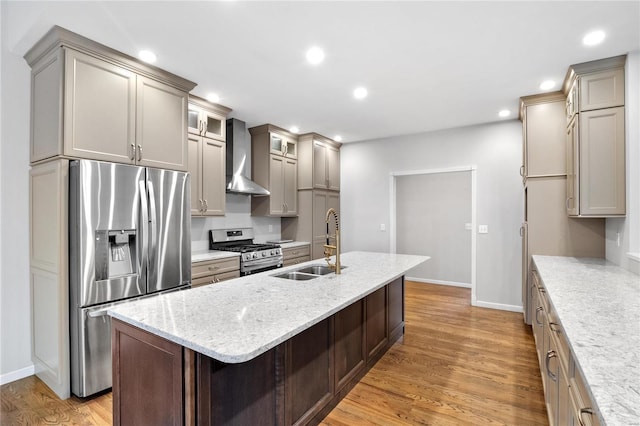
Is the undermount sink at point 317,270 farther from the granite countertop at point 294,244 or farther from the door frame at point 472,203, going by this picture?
the door frame at point 472,203

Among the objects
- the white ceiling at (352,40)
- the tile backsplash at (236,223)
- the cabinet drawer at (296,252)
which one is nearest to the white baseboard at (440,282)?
the cabinet drawer at (296,252)

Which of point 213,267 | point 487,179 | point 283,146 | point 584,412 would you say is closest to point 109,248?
point 213,267

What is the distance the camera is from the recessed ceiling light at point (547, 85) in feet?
10.3

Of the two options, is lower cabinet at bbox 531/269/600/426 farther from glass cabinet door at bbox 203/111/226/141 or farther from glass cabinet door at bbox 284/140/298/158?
glass cabinet door at bbox 284/140/298/158

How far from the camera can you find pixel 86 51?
2330 millimetres

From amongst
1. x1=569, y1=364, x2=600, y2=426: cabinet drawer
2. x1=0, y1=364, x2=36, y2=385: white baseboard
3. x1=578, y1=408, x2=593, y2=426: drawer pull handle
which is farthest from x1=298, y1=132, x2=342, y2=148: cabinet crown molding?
x1=578, y1=408, x2=593, y2=426: drawer pull handle

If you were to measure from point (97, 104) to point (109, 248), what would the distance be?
3.64ft

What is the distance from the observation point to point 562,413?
140cm

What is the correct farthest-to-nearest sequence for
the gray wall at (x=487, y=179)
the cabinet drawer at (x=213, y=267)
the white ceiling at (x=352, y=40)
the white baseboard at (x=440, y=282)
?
the white baseboard at (x=440, y=282) < the gray wall at (x=487, y=179) < the cabinet drawer at (x=213, y=267) < the white ceiling at (x=352, y=40)

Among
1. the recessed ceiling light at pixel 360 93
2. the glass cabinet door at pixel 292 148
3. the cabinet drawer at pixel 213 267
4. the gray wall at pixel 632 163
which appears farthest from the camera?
the glass cabinet door at pixel 292 148

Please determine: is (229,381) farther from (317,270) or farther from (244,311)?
(317,270)

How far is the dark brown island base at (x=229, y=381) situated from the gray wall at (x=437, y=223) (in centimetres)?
435

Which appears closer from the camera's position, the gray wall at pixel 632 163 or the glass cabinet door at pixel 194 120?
the gray wall at pixel 632 163

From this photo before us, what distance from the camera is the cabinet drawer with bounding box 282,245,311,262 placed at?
4.54 metres
